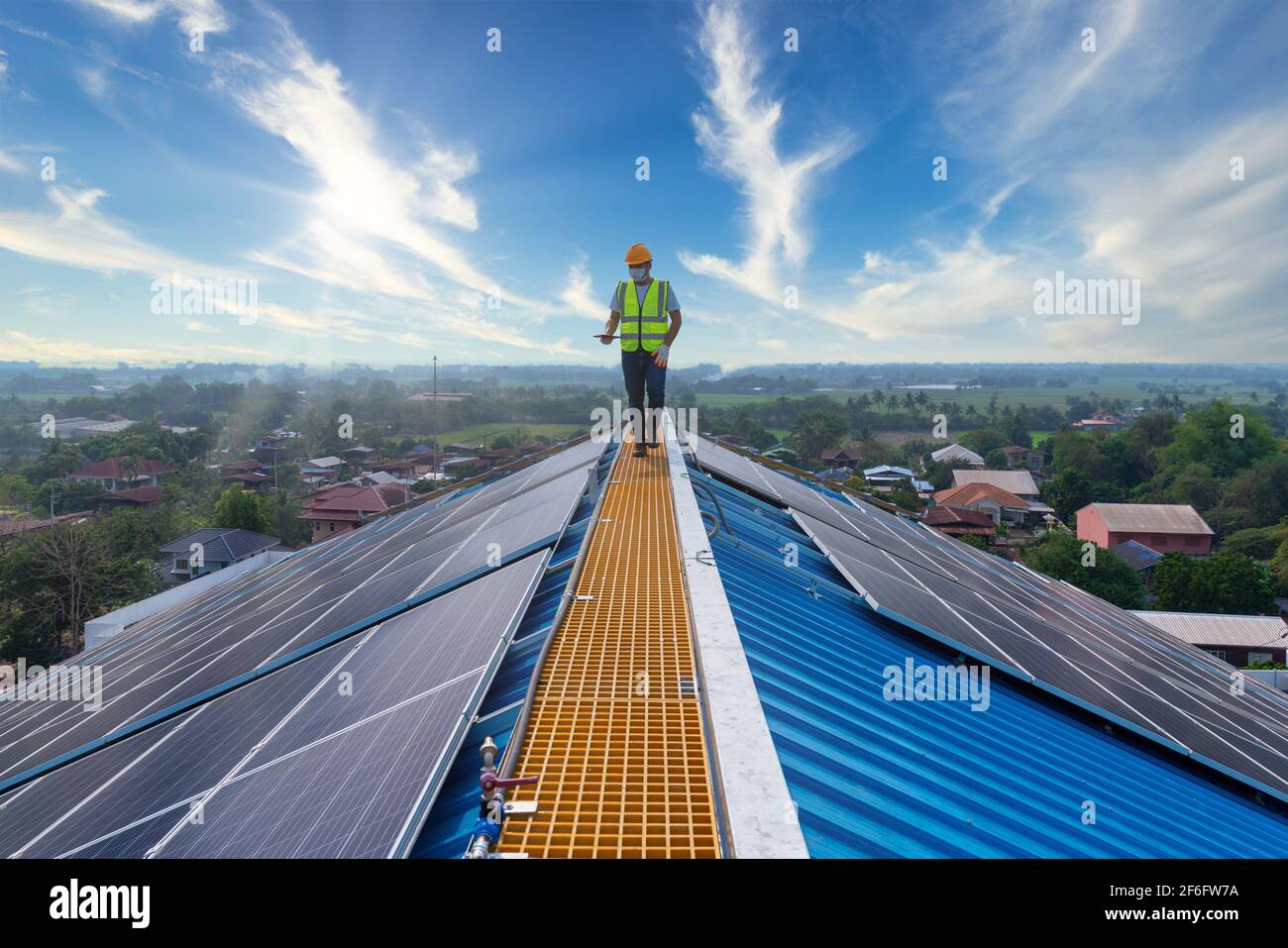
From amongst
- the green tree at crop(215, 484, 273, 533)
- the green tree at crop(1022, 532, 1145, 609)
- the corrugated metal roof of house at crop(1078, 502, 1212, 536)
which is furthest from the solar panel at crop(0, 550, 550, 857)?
the corrugated metal roof of house at crop(1078, 502, 1212, 536)

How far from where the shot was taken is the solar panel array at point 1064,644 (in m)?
6.83

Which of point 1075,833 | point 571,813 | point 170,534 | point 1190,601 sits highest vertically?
point 571,813

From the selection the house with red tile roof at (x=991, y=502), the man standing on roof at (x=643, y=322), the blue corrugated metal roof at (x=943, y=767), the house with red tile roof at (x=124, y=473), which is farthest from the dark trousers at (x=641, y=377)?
the house with red tile roof at (x=124, y=473)

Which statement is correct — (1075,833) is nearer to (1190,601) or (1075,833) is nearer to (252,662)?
(252,662)

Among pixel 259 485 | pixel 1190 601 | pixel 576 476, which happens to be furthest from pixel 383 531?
pixel 259 485

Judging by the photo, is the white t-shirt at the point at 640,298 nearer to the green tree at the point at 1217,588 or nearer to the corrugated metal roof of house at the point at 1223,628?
the corrugated metal roof of house at the point at 1223,628

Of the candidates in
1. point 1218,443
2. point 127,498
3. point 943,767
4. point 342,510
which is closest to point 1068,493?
point 1218,443

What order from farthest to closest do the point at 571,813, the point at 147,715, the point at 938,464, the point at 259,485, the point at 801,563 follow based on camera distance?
the point at 938,464 → the point at 259,485 → the point at 801,563 → the point at 147,715 → the point at 571,813

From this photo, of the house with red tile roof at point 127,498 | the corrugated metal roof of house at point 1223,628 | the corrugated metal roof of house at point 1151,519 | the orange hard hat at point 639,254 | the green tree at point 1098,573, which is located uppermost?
the orange hard hat at point 639,254

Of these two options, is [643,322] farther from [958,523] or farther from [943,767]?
[958,523]

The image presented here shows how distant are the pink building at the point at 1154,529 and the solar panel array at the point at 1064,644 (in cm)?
5354

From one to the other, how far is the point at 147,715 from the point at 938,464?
94925mm

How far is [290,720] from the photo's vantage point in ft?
16.7
